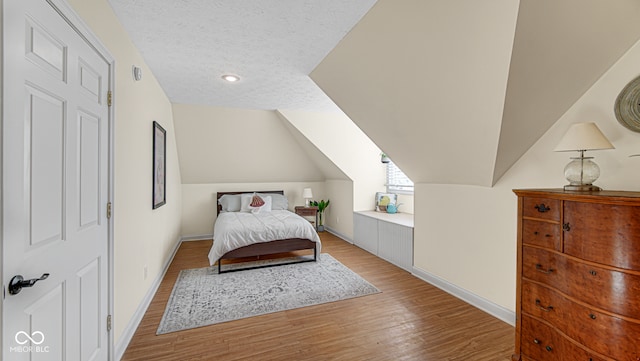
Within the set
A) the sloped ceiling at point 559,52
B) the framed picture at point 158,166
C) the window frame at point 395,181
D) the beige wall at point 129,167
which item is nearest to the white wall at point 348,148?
the window frame at point 395,181

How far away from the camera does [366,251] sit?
15.9 ft

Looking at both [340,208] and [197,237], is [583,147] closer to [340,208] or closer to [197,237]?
[340,208]

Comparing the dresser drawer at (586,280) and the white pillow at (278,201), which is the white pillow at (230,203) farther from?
the dresser drawer at (586,280)

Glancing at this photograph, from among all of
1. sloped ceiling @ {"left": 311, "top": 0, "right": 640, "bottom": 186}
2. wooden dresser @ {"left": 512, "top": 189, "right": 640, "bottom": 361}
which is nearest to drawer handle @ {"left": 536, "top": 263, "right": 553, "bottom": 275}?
wooden dresser @ {"left": 512, "top": 189, "right": 640, "bottom": 361}

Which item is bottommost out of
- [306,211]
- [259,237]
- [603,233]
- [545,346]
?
[545,346]

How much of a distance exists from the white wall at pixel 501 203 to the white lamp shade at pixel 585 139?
0.99ft

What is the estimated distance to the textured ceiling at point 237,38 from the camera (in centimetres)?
185

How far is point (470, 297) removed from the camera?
2.90 m

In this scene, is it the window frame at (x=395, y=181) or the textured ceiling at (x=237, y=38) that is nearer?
the textured ceiling at (x=237, y=38)

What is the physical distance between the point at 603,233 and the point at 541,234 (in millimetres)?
340

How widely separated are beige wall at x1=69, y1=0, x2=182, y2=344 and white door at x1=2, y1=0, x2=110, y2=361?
0.23m

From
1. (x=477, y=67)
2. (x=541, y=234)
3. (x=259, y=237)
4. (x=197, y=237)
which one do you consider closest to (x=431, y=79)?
(x=477, y=67)

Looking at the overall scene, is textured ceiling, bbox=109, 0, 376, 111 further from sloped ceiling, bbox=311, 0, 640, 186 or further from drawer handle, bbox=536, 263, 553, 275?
drawer handle, bbox=536, 263, 553, 275

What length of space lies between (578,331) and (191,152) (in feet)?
18.2
